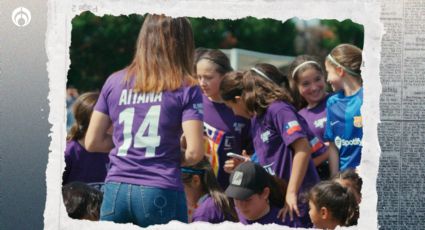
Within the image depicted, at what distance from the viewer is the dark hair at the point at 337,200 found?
262 cm

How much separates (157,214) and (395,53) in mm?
935

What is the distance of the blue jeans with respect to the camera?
246 cm

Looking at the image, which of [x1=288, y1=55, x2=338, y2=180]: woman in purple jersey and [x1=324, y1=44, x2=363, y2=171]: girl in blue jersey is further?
[x1=288, y1=55, x2=338, y2=180]: woman in purple jersey

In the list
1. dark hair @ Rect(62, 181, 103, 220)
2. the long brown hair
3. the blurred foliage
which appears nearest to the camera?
the long brown hair

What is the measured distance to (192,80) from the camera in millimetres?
2582

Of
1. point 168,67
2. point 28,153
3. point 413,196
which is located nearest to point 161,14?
point 168,67

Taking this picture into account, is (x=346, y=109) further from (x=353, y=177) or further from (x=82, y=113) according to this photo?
(x=82, y=113)

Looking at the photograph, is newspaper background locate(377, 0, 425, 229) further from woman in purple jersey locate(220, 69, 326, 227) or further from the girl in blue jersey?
woman in purple jersey locate(220, 69, 326, 227)

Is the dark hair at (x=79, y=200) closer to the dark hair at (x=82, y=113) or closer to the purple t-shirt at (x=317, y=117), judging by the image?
the dark hair at (x=82, y=113)

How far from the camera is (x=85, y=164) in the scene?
2.85 metres

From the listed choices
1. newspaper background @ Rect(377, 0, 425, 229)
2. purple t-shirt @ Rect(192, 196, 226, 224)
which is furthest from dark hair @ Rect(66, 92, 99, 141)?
newspaper background @ Rect(377, 0, 425, 229)

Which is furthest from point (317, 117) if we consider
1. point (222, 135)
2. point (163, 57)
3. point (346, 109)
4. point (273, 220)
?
point (163, 57)

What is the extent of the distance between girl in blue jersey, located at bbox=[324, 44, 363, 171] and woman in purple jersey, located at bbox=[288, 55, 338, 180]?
4cm

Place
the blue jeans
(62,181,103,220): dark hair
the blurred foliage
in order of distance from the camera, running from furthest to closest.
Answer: the blurred foliage → (62,181,103,220): dark hair → the blue jeans
